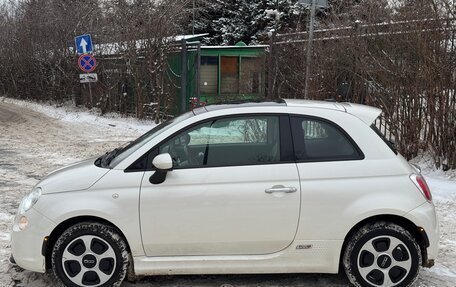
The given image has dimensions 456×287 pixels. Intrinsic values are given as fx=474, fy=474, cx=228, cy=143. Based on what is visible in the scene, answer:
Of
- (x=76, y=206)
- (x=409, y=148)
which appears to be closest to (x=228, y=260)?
(x=76, y=206)

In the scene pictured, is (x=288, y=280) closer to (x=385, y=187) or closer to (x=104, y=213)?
(x=385, y=187)

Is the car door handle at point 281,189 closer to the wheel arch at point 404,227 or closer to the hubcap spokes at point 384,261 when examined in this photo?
the wheel arch at point 404,227

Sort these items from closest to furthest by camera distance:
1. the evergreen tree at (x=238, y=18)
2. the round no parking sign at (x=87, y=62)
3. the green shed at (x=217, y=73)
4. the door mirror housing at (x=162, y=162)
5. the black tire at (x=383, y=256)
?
the door mirror housing at (x=162, y=162)
the black tire at (x=383, y=256)
the green shed at (x=217, y=73)
the round no parking sign at (x=87, y=62)
the evergreen tree at (x=238, y=18)

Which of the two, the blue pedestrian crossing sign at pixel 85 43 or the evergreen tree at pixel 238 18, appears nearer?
the blue pedestrian crossing sign at pixel 85 43

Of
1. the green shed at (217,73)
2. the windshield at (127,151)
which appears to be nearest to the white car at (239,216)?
the windshield at (127,151)

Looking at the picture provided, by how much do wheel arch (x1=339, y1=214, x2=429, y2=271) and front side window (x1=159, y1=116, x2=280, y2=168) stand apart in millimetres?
893

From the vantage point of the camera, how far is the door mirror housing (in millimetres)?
3859

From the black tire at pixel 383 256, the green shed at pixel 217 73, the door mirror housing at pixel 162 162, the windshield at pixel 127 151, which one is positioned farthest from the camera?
the green shed at pixel 217 73

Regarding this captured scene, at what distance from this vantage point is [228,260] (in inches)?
156

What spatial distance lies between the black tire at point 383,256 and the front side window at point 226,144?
1000mm

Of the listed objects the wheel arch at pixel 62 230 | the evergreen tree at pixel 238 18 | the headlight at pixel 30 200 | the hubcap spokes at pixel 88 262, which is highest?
the evergreen tree at pixel 238 18

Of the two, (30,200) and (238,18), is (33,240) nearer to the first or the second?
(30,200)

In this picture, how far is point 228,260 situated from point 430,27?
5.51 meters

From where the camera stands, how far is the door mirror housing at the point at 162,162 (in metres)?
3.86
